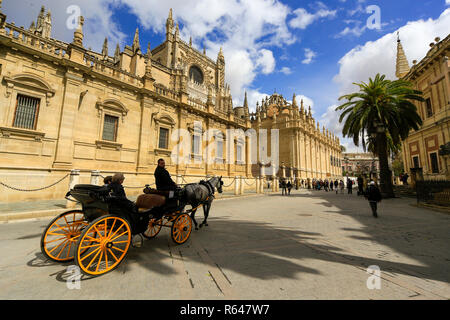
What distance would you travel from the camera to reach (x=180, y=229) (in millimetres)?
4285

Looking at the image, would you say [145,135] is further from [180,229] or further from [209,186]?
[180,229]

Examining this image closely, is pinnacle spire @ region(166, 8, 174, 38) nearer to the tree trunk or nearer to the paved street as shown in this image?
the tree trunk

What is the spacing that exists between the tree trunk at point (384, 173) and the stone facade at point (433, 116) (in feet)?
13.7

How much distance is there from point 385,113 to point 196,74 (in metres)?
41.1

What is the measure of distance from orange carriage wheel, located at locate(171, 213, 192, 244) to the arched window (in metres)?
46.5

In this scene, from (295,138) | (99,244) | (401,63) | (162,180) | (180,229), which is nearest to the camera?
(99,244)

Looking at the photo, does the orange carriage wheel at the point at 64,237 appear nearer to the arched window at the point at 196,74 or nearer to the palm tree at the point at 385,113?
the palm tree at the point at 385,113

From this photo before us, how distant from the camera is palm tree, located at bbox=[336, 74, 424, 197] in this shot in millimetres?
15570

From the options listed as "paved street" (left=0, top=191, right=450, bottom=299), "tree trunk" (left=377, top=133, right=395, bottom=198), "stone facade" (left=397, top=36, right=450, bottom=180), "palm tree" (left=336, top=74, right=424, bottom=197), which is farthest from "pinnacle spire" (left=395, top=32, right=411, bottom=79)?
"paved street" (left=0, top=191, right=450, bottom=299)

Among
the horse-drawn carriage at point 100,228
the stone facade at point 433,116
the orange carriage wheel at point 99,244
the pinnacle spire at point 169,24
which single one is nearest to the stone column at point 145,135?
the horse-drawn carriage at point 100,228

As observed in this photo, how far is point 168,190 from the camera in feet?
14.6

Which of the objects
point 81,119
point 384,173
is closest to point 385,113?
point 384,173

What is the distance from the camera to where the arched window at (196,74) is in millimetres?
45406
